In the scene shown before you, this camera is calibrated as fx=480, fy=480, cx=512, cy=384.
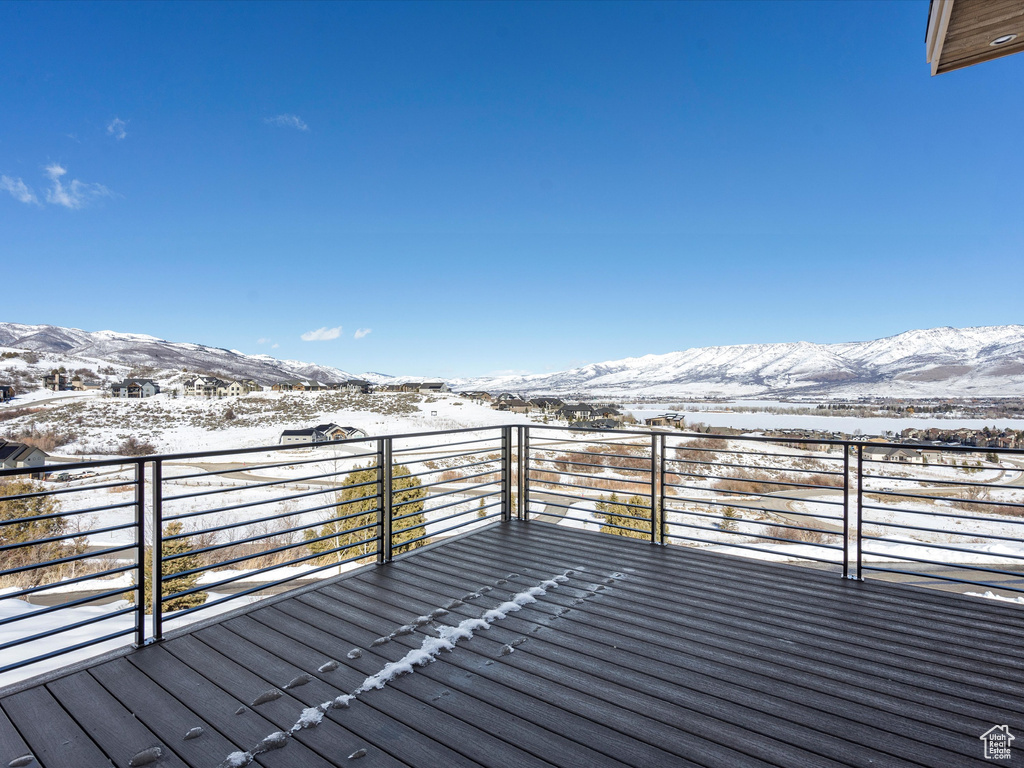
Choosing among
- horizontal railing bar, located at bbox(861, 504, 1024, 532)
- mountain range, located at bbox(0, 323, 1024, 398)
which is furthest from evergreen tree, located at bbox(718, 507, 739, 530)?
mountain range, located at bbox(0, 323, 1024, 398)

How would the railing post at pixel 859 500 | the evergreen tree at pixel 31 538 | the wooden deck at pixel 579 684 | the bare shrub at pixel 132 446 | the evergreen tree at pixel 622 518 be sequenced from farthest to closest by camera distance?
the bare shrub at pixel 132 446 < the evergreen tree at pixel 31 538 < the evergreen tree at pixel 622 518 < the railing post at pixel 859 500 < the wooden deck at pixel 579 684

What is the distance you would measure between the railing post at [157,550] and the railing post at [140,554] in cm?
5

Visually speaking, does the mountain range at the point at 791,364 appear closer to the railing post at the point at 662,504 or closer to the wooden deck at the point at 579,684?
the railing post at the point at 662,504

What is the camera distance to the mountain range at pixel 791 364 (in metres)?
30.6

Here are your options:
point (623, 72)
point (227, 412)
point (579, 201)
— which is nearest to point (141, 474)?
point (623, 72)

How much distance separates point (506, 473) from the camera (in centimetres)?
466

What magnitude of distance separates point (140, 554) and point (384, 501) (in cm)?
149

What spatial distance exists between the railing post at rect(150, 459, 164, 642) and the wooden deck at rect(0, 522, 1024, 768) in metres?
0.12

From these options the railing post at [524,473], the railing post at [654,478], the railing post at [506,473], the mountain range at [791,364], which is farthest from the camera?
the mountain range at [791,364]

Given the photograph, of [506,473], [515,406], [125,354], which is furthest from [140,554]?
[125,354]

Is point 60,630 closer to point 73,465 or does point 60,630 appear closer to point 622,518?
point 73,465

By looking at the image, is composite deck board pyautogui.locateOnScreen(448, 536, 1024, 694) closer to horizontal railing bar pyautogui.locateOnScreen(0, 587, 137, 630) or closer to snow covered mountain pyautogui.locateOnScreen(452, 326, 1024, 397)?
horizontal railing bar pyautogui.locateOnScreen(0, 587, 137, 630)

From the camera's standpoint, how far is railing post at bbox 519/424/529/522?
15.5 feet

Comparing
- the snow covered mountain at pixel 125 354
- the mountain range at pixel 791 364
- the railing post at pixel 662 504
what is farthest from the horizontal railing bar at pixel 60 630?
the snow covered mountain at pixel 125 354
